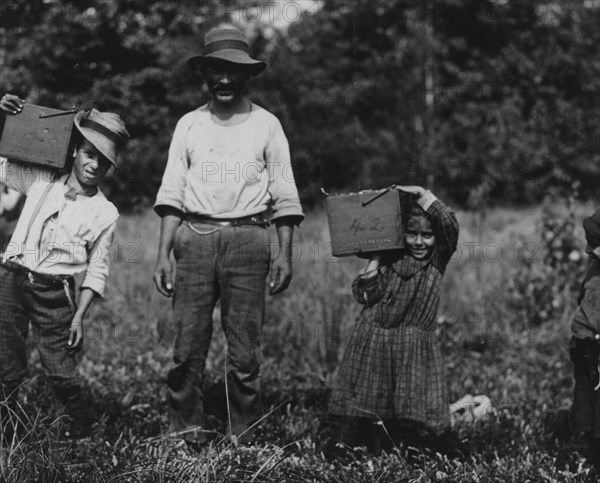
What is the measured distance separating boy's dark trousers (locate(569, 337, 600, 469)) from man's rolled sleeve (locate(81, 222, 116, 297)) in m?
2.43

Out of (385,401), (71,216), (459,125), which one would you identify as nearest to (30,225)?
(71,216)

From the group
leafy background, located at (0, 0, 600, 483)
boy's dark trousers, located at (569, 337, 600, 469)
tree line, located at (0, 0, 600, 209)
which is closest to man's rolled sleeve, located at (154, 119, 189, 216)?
leafy background, located at (0, 0, 600, 483)

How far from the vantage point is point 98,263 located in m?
3.81

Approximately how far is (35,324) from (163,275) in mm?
650

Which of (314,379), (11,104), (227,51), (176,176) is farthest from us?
(314,379)

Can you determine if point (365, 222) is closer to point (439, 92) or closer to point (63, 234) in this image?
point (63, 234)

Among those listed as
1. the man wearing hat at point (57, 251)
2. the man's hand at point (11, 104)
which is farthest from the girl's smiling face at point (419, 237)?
the man's hand at point (11, 104)

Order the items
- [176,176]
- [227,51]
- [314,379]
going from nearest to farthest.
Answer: [227,51] < [176,176] < [314,379]

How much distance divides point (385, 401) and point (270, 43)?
1695cm

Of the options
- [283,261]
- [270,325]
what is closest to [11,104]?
[283,261]

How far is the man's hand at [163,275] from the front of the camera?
12.8ft

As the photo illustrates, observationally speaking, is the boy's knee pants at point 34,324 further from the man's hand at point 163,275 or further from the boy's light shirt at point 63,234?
the man's hand at point 163,275

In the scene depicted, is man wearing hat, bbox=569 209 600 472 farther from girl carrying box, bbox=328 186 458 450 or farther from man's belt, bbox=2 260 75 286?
man's belt, bbox=2 260 75 286

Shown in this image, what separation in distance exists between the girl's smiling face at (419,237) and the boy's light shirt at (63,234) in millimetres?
1453
